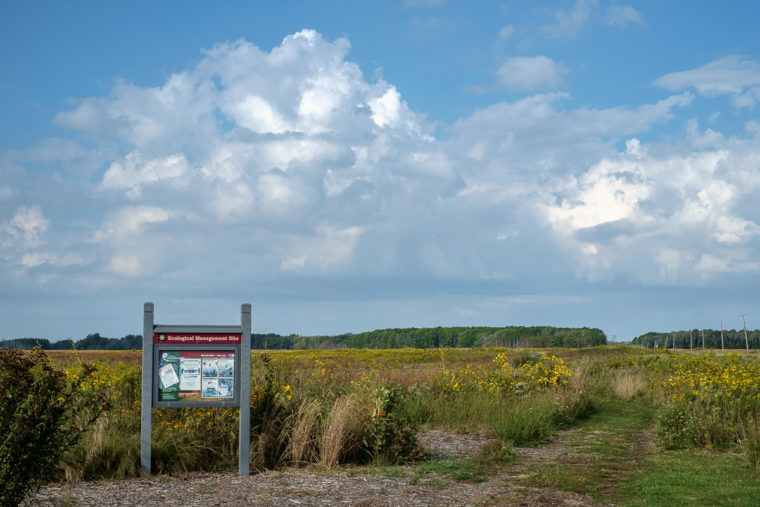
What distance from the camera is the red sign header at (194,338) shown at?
9422 millimetres

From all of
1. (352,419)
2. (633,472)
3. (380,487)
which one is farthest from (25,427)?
(633,472)

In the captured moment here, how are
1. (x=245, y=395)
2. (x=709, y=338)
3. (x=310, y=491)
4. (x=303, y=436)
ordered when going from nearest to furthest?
(x=310, y=491), (x=245, y=395), (x=303, y=436), (x=709, y=338)

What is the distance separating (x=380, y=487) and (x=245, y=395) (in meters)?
2.29

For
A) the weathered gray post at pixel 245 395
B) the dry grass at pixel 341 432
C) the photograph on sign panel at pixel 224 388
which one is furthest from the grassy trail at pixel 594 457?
the photograph on sign panel at pixel 224 388

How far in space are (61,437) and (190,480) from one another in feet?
9.07

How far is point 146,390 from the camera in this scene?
9.21 m

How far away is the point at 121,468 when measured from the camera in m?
8.85

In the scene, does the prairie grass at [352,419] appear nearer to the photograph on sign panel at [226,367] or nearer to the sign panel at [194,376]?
the sign panel at [194,376]

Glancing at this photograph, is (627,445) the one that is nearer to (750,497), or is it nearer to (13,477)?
(750,497)

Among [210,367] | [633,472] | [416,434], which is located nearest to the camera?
[210,367]

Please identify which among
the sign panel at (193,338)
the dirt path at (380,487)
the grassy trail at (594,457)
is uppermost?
the sign panel at (193,338)

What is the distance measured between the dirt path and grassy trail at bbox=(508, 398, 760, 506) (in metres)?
0.03

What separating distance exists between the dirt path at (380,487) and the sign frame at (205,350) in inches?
26.5

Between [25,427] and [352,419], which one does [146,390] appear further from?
[25,427]
